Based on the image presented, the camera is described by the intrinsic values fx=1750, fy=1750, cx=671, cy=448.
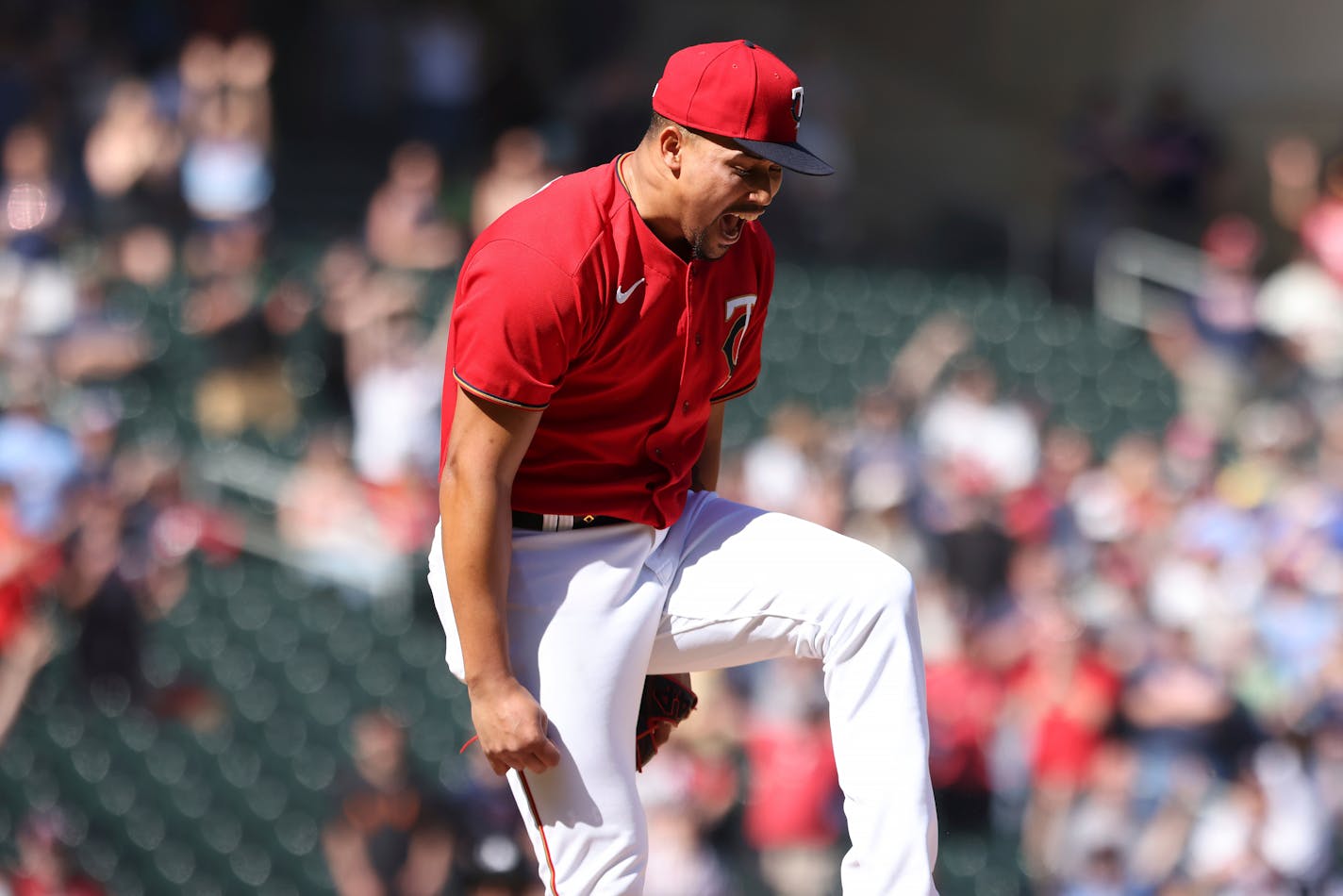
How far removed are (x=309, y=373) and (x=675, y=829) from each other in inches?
153

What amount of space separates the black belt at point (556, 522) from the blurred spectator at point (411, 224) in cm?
732

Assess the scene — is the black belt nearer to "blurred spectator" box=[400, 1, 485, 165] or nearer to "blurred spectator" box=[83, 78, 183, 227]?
"blurred spectator" box=[83, 78, 183, 227]

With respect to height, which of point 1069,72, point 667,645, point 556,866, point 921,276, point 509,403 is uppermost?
point 509,403

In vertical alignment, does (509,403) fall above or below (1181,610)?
above

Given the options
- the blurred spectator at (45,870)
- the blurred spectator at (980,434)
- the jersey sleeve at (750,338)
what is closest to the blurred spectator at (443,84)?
the blurred spectator at (980,434)

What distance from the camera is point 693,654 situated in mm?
3027

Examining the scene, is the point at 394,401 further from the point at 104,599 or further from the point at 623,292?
the point at 623,292

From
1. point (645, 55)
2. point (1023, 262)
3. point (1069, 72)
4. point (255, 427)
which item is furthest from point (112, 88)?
point (1069, 72)

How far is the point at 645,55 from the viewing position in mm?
15047

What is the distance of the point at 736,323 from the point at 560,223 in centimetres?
43

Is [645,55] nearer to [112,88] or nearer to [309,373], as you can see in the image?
[112,88]

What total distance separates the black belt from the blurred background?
1.61 metres

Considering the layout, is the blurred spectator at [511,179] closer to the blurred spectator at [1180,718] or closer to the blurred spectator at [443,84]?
the blurred spectator at [443,84]

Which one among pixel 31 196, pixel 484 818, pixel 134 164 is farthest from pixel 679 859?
pixel 134 164
